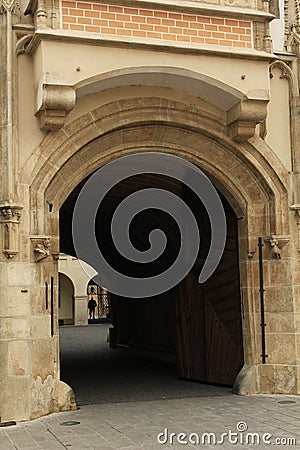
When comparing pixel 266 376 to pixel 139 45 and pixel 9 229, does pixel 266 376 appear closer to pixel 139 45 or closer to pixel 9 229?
pixel 9 229

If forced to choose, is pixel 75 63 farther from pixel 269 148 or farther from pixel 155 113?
pixel 269 148

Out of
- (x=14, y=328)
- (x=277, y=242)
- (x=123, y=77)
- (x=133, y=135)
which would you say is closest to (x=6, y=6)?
(x=123, y=77)

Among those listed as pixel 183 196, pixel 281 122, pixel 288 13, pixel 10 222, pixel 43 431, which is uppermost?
pixel 288 13

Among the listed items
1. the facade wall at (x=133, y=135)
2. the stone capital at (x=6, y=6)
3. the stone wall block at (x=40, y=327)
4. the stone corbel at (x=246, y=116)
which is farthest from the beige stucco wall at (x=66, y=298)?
the stone capital at (x=6, y=6)

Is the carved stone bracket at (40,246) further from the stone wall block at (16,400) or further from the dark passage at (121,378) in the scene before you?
the dark passage at (121,378)

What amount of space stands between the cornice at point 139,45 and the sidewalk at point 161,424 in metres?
4.23

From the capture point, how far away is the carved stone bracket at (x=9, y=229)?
7797 millimetres

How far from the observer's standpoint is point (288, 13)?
9367 mm

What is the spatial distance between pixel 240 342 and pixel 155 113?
3.39 m

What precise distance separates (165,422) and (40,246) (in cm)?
243

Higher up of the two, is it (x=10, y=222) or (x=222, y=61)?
(x=222, y=61)

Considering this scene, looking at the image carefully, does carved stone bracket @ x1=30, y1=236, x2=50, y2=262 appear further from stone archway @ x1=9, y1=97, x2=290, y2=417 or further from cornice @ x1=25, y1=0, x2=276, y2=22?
cornice @ x1=25, y1=0, x2=276, y2=22

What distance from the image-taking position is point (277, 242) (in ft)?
29.6

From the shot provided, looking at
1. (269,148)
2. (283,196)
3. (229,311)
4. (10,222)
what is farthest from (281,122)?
(10,222)
